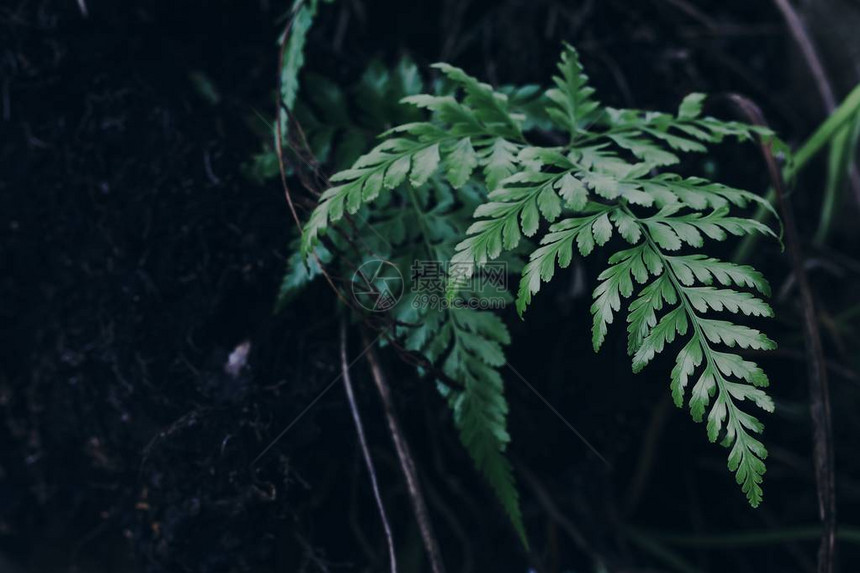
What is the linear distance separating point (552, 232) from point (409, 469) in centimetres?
51

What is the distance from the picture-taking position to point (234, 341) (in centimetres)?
125

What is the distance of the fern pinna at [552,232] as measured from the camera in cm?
88

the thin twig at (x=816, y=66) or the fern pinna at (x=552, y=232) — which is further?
the thin twig at (x=816, y=66)

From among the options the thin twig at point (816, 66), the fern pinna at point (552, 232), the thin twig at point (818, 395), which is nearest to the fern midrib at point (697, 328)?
the fern pinna at point (552, 232)

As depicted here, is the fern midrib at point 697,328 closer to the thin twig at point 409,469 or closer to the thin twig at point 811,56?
the thin twig at point 409,469

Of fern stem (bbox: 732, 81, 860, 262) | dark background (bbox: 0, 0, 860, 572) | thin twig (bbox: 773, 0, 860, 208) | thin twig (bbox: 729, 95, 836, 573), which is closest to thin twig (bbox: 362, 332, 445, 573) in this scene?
dark background (bbox: 0, 0, 860, 572)

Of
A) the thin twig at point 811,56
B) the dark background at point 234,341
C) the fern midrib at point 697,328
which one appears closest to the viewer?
the fern midrib at point 697,328

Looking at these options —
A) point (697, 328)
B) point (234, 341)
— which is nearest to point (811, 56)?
point (697, 328)

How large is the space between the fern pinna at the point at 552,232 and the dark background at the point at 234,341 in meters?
0.24

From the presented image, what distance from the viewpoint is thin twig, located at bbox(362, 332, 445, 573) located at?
3.62 feet

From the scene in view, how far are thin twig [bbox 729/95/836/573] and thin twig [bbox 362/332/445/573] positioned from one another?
0.67 meters

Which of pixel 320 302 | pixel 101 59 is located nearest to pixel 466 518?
pixel 320 302

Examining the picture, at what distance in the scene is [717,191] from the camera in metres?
0.97

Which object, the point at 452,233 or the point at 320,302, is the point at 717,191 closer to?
the point at 452,233
